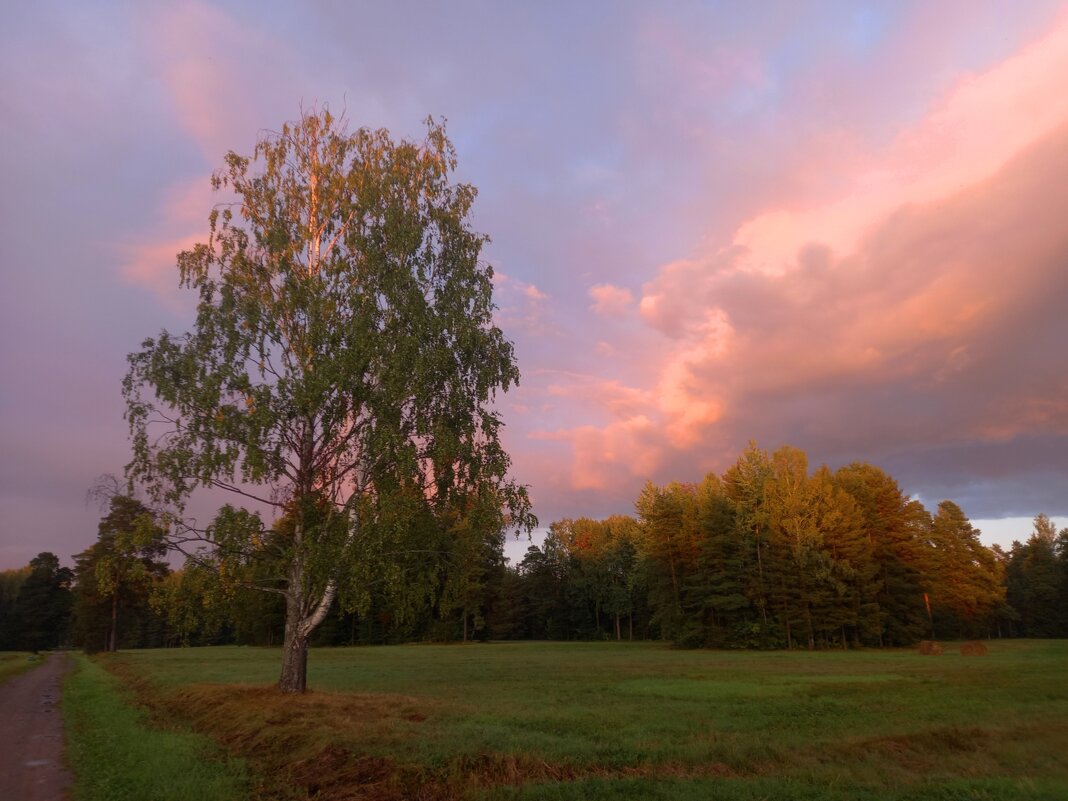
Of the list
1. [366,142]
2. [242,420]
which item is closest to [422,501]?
[242,420]

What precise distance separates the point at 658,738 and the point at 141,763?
11.1m

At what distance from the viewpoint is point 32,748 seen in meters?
16.0

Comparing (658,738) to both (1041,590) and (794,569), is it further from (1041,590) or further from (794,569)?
(1041,590)

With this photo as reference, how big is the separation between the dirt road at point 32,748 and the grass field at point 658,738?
3317 mm

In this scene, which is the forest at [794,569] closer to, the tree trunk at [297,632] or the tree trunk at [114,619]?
the tree trunk at [114,619]

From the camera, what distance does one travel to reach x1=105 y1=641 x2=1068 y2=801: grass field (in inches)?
419

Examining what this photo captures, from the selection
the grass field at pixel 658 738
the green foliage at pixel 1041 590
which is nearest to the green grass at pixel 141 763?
the grass field at pixel 658 738

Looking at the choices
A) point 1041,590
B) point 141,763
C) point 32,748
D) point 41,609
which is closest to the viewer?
point 141,763

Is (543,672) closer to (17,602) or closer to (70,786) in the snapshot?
(70,786)

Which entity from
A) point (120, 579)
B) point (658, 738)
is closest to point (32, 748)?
point (658, 738)

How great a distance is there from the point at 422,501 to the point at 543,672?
67.8 ft

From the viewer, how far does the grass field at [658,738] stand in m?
10.6

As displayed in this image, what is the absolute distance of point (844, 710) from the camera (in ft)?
67.3

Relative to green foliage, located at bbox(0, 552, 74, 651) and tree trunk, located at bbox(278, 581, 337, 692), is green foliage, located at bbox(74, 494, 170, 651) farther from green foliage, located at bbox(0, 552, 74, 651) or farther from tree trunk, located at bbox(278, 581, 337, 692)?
green foliage, located at bbox(0, 552, 74, 651)
